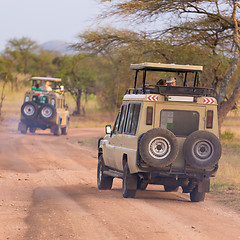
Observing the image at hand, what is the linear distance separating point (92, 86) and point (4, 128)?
1617 cm

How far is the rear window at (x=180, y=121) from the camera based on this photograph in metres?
10.4

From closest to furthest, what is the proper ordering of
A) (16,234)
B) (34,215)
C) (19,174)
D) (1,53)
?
(16,234), (34,215), (19,174), (1,53)

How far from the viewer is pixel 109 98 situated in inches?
1817

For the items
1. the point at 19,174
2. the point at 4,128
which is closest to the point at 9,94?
the point at 4,128

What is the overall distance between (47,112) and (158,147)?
737 inches

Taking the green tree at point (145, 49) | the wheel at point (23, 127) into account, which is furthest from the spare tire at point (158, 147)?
the wheel at point (23, 127)

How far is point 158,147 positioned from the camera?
10.0 metres

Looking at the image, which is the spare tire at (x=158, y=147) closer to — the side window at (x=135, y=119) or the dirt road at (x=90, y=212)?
the side window at (x=135, y=119)

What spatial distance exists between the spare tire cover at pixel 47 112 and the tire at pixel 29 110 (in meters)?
0.29

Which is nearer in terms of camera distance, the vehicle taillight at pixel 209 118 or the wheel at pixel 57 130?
the vehicle taillight at pixel 209 118

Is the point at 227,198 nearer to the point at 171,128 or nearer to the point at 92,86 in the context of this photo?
the point at 171,128

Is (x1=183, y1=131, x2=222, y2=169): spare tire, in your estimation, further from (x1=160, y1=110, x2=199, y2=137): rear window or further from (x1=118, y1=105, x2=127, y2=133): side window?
(x1=118, y1=105, x2=127, y2=133): side window

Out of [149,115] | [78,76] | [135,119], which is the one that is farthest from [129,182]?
[78,76]

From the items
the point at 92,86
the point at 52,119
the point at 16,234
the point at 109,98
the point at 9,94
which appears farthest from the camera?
the point at 9,94
